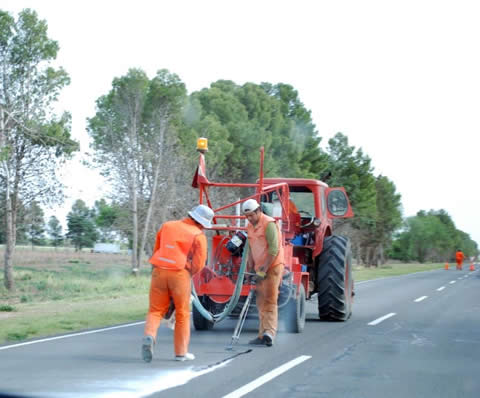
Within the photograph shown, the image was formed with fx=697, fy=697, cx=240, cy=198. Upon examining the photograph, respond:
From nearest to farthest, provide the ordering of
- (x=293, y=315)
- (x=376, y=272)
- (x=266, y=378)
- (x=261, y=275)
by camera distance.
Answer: (x=266, y=378)
(x=261, y=275)
(x=293, y=315)
(x=376, y=272)

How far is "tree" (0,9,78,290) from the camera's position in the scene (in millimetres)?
24344

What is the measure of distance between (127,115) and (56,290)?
866 cm

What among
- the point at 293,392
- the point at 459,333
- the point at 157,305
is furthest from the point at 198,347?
the point at 459,333

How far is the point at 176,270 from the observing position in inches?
315

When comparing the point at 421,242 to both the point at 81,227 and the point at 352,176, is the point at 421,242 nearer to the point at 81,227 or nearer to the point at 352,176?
the point at 81,227

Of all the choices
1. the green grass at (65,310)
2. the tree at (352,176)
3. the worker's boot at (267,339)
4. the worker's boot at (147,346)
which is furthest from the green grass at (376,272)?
the worker's boot at (147,346)

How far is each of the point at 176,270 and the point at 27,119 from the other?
1798 cm

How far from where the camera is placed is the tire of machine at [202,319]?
1130 centimetres

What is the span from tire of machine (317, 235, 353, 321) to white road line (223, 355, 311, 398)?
4.25m

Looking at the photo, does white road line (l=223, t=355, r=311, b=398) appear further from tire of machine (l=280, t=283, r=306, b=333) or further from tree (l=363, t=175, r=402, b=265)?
tree (l=363, t=175, r=402, b=265)

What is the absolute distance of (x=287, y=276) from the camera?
1118 centimetres

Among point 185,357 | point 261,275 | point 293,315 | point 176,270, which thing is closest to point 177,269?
point 176,270

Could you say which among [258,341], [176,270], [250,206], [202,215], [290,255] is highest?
[250,206]

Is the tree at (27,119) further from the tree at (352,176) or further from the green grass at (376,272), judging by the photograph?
the tree at (352,176)
